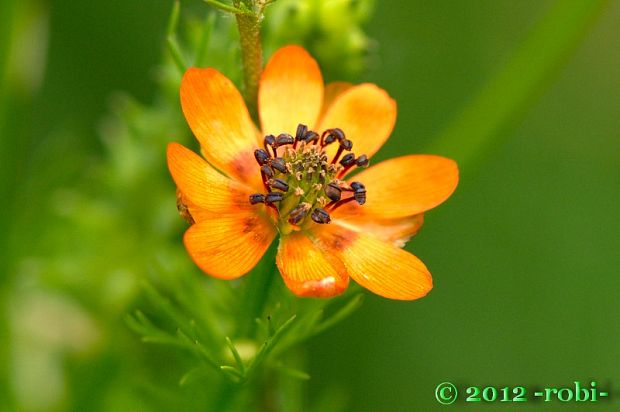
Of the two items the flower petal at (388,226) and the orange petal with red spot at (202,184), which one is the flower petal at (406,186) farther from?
the orange petal with red spot at (202,184)

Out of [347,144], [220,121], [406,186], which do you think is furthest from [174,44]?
[406,186]

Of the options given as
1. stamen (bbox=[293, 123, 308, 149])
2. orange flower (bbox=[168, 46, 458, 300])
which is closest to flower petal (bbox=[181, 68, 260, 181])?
orange flower (bbox=[168, 46, 458, 300])

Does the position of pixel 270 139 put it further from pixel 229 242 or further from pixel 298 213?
pixel 229 242

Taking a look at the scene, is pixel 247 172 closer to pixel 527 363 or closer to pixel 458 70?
pixel 527 363

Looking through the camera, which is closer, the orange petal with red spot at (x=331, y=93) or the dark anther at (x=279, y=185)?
the dark anther at (x=279, y=185)

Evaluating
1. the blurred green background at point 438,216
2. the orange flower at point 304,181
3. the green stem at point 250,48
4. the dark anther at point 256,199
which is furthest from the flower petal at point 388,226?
the blurred green background at point 438,216

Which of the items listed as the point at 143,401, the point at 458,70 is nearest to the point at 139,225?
the point at 143,401
